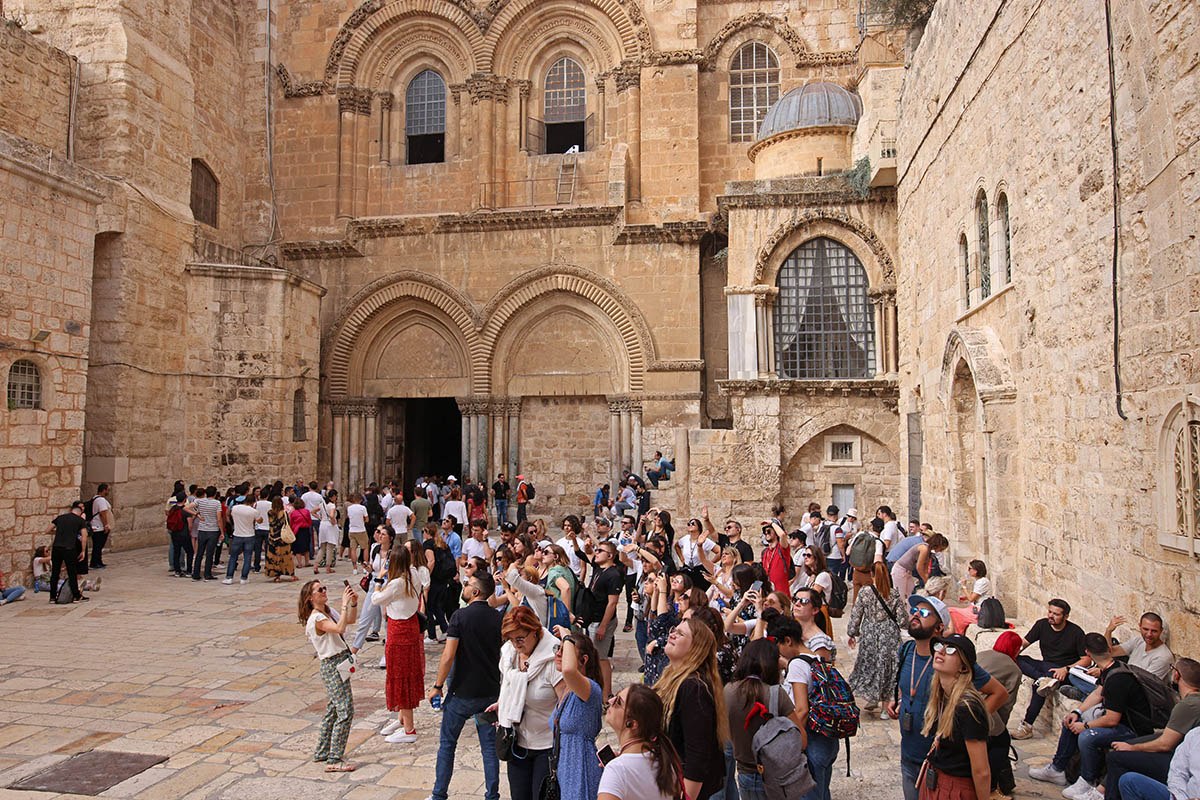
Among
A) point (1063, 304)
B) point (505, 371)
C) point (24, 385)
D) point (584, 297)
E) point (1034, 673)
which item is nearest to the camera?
point (1034, 673)

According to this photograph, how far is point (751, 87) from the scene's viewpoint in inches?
798

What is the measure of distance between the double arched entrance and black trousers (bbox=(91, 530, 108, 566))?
22.1ft

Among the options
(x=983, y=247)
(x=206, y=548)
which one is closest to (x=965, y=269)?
(x=983, y=247)

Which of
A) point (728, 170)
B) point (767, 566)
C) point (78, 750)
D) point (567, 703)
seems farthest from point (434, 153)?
point (567, 703)

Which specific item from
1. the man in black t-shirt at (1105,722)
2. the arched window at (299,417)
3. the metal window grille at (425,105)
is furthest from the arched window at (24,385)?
the man in black t-shirt at (1105,722)

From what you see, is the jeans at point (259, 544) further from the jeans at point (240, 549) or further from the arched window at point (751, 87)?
the arched window at point (751, 87)

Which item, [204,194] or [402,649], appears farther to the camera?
[204,194]

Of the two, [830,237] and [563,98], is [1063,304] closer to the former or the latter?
[830,237]

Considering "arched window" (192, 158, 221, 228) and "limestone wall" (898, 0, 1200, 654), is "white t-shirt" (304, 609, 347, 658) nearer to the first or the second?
"limestone wall" (898, 0, 1200, 654)

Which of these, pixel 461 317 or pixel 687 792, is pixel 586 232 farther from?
pixel 687 792

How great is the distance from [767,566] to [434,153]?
16482mm

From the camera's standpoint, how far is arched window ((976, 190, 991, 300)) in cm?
1025

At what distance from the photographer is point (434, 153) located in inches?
860

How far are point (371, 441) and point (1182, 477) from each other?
1793 centimetres
